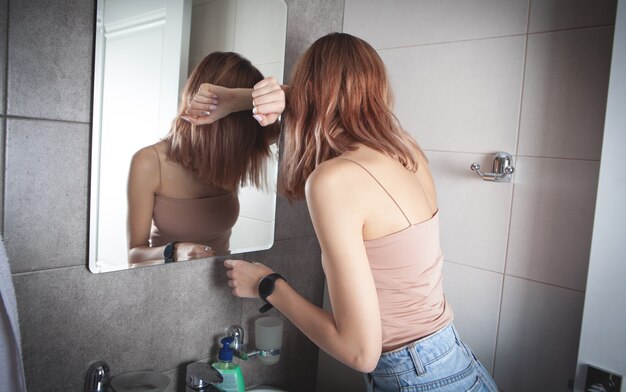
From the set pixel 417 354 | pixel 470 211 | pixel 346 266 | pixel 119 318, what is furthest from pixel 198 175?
pixel 470 211

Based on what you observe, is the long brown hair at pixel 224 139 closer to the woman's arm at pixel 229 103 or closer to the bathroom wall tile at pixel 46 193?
the woman's arm at pixel 229 103

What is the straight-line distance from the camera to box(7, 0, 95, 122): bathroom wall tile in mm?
819

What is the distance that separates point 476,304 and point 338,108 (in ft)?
2.47

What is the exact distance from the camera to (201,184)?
3.79ft

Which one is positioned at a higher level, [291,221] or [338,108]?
[338,108]

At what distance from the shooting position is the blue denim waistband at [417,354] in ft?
3.21

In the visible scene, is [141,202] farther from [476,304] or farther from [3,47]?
[476,304]

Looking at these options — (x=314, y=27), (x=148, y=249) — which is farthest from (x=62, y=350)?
(x=314, y=27)

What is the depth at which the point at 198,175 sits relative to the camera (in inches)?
45.1

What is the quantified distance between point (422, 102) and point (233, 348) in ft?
3.02

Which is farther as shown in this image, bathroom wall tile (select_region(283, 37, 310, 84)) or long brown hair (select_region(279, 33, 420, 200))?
bathroom wall tile (select_region(283, 37, 310, 84))

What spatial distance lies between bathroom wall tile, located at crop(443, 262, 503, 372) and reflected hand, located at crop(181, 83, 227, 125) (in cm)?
81

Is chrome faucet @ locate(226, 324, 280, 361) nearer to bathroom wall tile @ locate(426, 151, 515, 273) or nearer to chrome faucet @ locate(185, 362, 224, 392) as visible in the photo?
chrome faucet @ locate(185, 362, 224, 392)

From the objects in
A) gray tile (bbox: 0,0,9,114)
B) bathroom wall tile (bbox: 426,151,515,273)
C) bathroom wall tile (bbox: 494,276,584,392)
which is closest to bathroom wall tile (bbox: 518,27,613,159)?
bathroom wall tile (bbox: 426,151,515,273)
